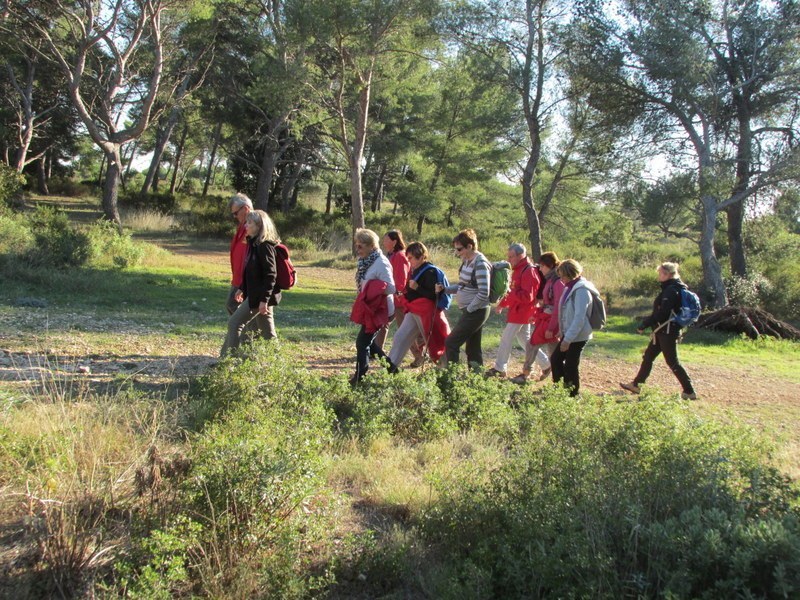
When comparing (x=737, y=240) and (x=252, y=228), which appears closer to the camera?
(x=252, y=228)

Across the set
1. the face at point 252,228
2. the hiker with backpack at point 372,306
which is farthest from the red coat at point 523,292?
the face at point 252,228

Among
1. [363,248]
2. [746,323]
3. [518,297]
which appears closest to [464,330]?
[518,297]

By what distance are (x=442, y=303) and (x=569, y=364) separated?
1.55 meters

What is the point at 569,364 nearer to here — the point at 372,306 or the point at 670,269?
the point at 670,269

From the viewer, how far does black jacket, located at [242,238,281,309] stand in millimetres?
5852

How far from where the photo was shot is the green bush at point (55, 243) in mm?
11711

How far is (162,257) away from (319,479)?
14224 millimetres

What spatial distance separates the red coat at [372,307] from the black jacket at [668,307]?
11.2 feet

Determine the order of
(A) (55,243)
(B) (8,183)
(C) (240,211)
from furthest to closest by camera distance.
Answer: (B) (8,183) < (A) (55,243) < (C) (240,211)

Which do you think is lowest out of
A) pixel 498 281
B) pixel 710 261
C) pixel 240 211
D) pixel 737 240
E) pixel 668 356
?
pixel 668 356

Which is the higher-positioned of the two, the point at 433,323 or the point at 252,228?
the point at 252,228

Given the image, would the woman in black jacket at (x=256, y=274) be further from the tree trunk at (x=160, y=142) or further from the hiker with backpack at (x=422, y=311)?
the tree trunk at (x=160, y=142)

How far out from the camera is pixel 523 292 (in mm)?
7453

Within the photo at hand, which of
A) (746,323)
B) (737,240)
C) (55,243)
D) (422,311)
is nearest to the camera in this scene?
(422,311)
